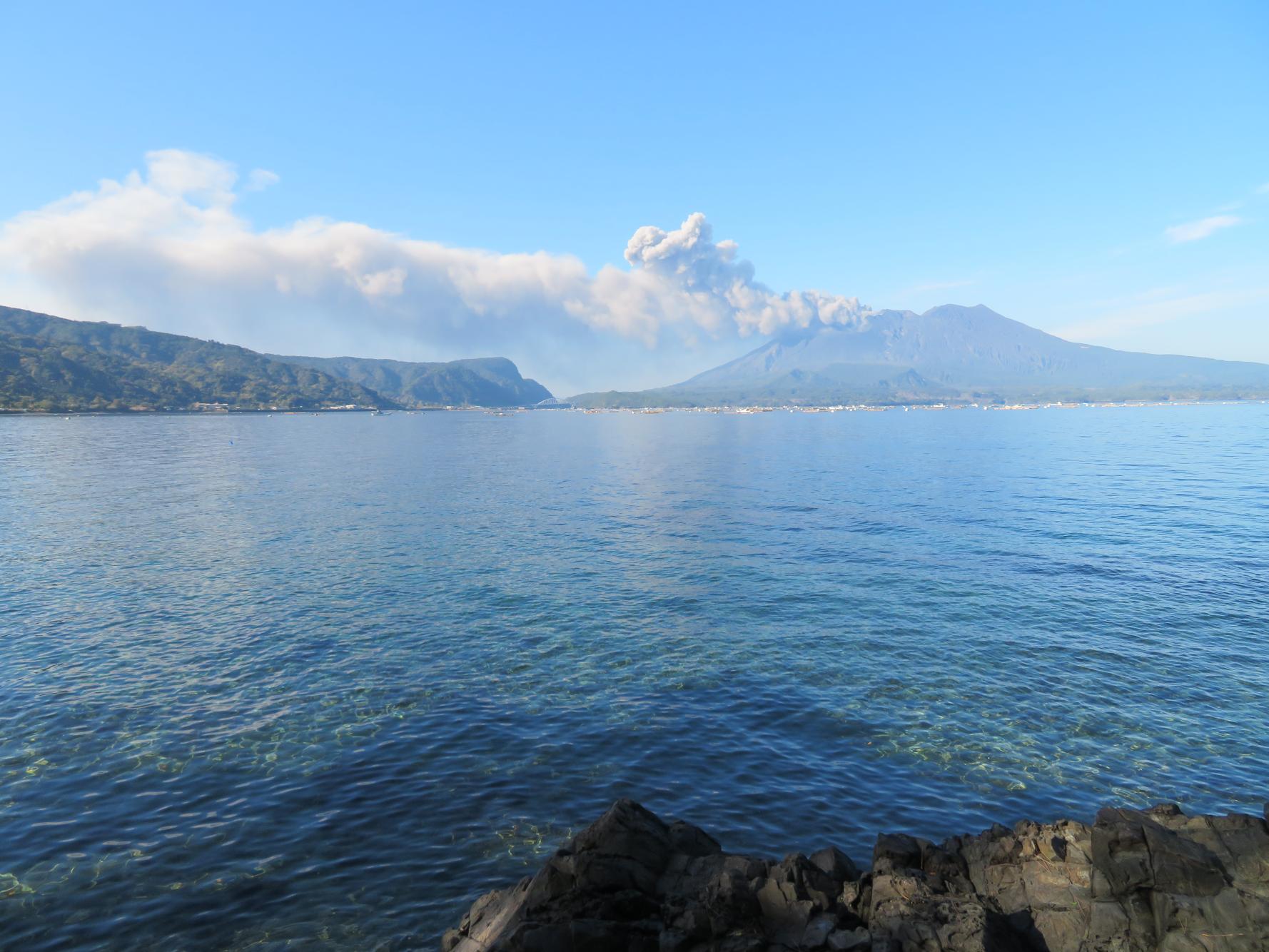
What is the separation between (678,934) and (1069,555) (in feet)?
195

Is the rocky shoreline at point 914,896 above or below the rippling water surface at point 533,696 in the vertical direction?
above

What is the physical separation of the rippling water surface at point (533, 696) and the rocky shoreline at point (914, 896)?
4013 millimetres

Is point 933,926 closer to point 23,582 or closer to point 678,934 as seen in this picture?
Result: point 678,934

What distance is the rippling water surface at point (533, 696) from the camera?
21312 millimetres

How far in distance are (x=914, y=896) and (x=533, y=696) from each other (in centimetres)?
2072

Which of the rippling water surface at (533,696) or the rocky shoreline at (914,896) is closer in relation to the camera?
the rocky shoreline at (914,896)

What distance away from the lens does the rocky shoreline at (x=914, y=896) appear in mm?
15344

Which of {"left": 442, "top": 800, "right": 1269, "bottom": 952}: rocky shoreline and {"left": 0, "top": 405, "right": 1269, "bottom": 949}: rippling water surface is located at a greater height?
{"left": 442, "top": 800, "right": 1269, "bottom": 952}: rocky shoreline

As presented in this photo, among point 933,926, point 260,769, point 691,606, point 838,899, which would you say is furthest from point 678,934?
point 691,606

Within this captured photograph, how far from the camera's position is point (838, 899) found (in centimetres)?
1736

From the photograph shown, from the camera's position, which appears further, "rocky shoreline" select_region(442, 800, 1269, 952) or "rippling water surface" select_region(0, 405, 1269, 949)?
"rippling water surface" select_region(0, 405, 1269, 949)

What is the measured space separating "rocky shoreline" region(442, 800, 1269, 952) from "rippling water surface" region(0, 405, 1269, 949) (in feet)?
13.2

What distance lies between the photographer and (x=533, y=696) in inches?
1321

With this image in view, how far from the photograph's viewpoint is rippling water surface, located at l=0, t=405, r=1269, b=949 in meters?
21.3
